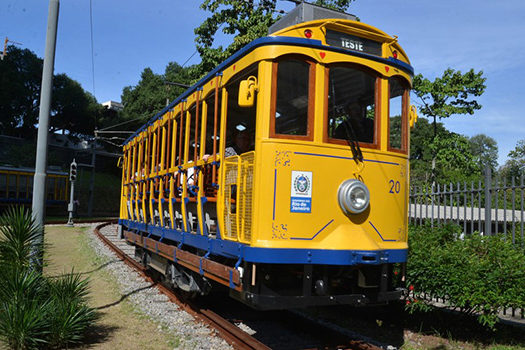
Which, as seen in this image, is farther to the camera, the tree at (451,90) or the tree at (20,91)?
the tree at (20,91)

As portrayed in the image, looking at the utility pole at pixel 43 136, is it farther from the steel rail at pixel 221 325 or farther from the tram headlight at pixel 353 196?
the tram headlight at pixel 353 196

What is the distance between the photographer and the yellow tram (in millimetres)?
4699

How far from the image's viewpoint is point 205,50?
1551cm

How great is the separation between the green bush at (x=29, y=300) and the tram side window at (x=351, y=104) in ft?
11.8

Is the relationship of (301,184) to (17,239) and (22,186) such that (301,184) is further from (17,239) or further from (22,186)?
(22,186)

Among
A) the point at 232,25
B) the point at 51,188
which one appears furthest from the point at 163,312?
the point at 51,188

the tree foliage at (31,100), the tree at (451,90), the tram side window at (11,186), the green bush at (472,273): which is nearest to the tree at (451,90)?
the tree at (451,90)

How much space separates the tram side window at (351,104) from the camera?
16.9ft

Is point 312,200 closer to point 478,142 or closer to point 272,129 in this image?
point 272,129

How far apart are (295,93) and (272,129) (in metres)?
0.55

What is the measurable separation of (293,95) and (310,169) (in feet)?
2.81

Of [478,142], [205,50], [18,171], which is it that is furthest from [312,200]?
[478,142]

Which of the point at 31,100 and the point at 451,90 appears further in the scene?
the point at 31,100

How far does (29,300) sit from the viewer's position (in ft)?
16.9
